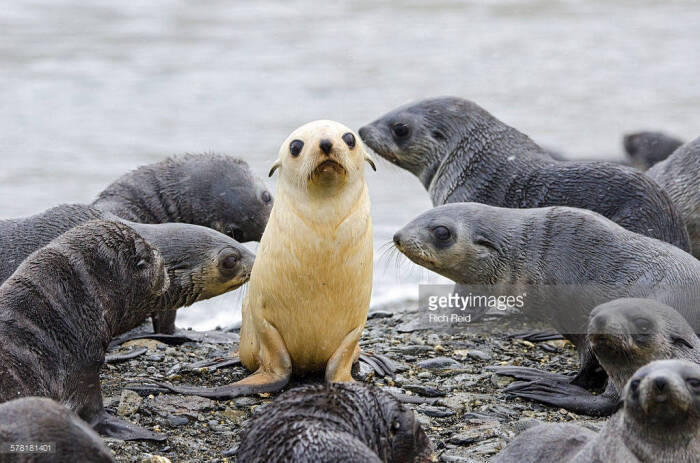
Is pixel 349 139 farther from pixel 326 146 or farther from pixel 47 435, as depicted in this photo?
pixel 47 435

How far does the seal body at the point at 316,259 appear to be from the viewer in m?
6.75

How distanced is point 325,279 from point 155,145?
35.5ft

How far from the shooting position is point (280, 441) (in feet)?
16.5

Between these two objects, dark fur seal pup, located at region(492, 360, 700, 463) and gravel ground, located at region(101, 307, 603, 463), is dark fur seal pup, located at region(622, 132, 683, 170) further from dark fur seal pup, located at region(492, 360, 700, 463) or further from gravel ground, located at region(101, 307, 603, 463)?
dark fur seal pup, located at region(492, 360, 700, 463)

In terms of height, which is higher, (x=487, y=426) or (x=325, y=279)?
(x=325, y=279)

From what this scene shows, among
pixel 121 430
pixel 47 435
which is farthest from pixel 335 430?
pixel 121 430

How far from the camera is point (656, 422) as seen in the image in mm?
5160

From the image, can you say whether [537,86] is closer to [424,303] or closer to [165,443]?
[424,303]

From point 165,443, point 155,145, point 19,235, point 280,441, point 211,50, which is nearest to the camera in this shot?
point 280,441

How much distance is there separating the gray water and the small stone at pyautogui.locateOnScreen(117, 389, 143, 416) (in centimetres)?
340

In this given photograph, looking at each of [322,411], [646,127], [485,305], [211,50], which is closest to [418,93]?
[646,127]

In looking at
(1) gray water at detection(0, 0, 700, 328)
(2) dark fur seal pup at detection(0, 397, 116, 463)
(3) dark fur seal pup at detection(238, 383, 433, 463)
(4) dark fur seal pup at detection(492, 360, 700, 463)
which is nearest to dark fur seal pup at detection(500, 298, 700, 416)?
(4) dark fur seal pup at detection(492, 360, 700, 463)

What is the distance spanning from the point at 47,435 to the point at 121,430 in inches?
58.7

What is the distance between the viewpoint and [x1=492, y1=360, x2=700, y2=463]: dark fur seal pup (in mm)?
5074
